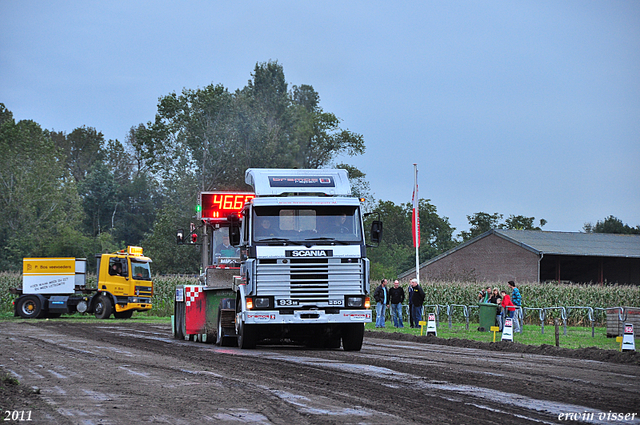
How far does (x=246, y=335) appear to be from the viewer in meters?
17.5

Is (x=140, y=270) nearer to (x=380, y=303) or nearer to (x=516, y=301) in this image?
(x=380, y=303)

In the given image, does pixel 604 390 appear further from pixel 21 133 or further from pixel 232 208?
pixel 21 133

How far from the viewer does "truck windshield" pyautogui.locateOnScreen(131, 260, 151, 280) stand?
131 feet

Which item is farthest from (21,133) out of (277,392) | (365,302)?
(277,392)

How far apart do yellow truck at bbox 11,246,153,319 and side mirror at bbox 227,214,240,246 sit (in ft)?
74.6

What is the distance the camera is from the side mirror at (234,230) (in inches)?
700

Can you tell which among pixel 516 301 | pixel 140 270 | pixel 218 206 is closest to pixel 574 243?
pixel 516 301

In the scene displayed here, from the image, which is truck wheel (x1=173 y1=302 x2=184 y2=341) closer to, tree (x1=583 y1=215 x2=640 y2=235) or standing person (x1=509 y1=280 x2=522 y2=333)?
standing person (x1=509 y1=280 x2=522 y2=333)

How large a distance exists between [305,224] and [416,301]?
42.6 feet

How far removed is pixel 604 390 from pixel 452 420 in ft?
12.0

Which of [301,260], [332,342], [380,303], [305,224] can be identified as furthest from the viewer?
[380,303]

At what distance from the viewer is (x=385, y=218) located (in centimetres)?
9106

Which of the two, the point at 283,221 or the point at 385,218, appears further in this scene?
the point at 385,218

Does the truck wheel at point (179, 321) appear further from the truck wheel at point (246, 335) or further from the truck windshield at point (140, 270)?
the truck windshield at point (140, 270)
